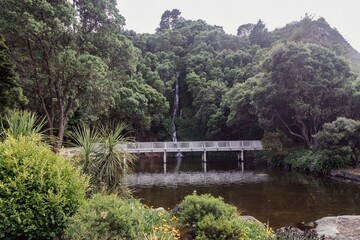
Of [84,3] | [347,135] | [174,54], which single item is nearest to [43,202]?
[84,3]

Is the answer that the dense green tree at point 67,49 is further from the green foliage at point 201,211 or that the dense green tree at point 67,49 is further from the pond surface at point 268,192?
the green foliage at point 201,211

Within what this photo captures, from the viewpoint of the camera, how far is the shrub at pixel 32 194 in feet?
11.4

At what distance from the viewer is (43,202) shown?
11.9 feet

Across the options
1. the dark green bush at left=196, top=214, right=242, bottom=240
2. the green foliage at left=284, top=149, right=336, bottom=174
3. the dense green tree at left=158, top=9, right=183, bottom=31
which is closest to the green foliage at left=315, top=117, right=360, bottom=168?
the green foliage at left=284, top=149, right=336, bottom=174

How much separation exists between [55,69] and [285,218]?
1107cm

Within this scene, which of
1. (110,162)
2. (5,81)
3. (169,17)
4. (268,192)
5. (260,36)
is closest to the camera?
(110,162)

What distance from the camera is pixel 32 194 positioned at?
142 inches

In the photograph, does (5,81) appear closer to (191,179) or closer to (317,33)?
(191,179)

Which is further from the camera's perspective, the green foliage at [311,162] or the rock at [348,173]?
the green foliage at [311,162]

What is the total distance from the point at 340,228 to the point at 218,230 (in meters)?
4.49

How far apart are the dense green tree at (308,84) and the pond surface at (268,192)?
4.88 meters

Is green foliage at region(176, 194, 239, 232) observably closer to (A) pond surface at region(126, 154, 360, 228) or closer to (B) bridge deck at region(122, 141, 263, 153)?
(A) pond surface at region(126, 154, 360, 228)

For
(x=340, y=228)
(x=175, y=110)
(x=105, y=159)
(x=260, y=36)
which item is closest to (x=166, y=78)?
(x=175, y=110)

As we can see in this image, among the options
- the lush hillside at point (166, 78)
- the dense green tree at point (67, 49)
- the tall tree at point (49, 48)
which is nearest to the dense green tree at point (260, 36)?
the lush hillside at point (166, 78)
